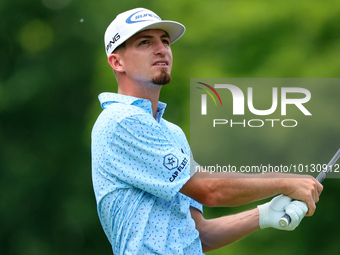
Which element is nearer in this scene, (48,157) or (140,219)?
(140,219)

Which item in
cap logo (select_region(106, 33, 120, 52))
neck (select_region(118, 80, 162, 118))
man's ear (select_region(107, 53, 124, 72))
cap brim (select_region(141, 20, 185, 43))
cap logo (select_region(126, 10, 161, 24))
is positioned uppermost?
cap logo (select_region(126, 10, 161, 24))

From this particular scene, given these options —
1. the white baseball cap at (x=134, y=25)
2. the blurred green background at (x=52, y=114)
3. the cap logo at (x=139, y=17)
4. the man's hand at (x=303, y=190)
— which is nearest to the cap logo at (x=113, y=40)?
the white baseball cap at (x=134, y=25)

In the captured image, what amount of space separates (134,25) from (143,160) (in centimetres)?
79

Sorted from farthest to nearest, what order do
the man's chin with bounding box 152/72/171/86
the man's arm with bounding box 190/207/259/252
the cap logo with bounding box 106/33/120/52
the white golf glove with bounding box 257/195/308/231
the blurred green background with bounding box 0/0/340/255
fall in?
the blurred green background with bounding box 0/0/340/255 < the man's arm with bounding box 190/207/259/252 < the cap logo with bounding box 106/33/120/52 < the man's chin with bounding box 152/72/171/86 < the white golf glove with bounding box 257/195/308/231

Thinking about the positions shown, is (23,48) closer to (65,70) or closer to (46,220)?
(65,70)

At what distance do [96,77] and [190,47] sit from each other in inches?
90.0

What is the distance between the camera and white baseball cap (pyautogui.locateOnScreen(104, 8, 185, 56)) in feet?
13.9

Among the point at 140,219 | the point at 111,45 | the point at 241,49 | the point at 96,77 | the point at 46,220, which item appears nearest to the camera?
the point at 140,219

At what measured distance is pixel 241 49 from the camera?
10.8 metres

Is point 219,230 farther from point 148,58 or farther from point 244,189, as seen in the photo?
point 148,58

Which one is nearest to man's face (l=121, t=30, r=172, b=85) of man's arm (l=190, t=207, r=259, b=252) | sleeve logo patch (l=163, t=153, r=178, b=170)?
sleeve logo patch (l=163, t=153, r=178, b=170)

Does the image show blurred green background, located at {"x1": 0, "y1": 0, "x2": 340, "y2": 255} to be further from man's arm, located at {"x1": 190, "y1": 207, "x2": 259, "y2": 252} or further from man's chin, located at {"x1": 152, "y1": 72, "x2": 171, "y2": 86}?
man's chin, located at {"x1": 152, "y1": 72, "x2": 171, "y2": 86}

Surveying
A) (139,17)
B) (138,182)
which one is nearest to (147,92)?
(139,17)

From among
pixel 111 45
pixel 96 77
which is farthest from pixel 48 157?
pixel 111 45
